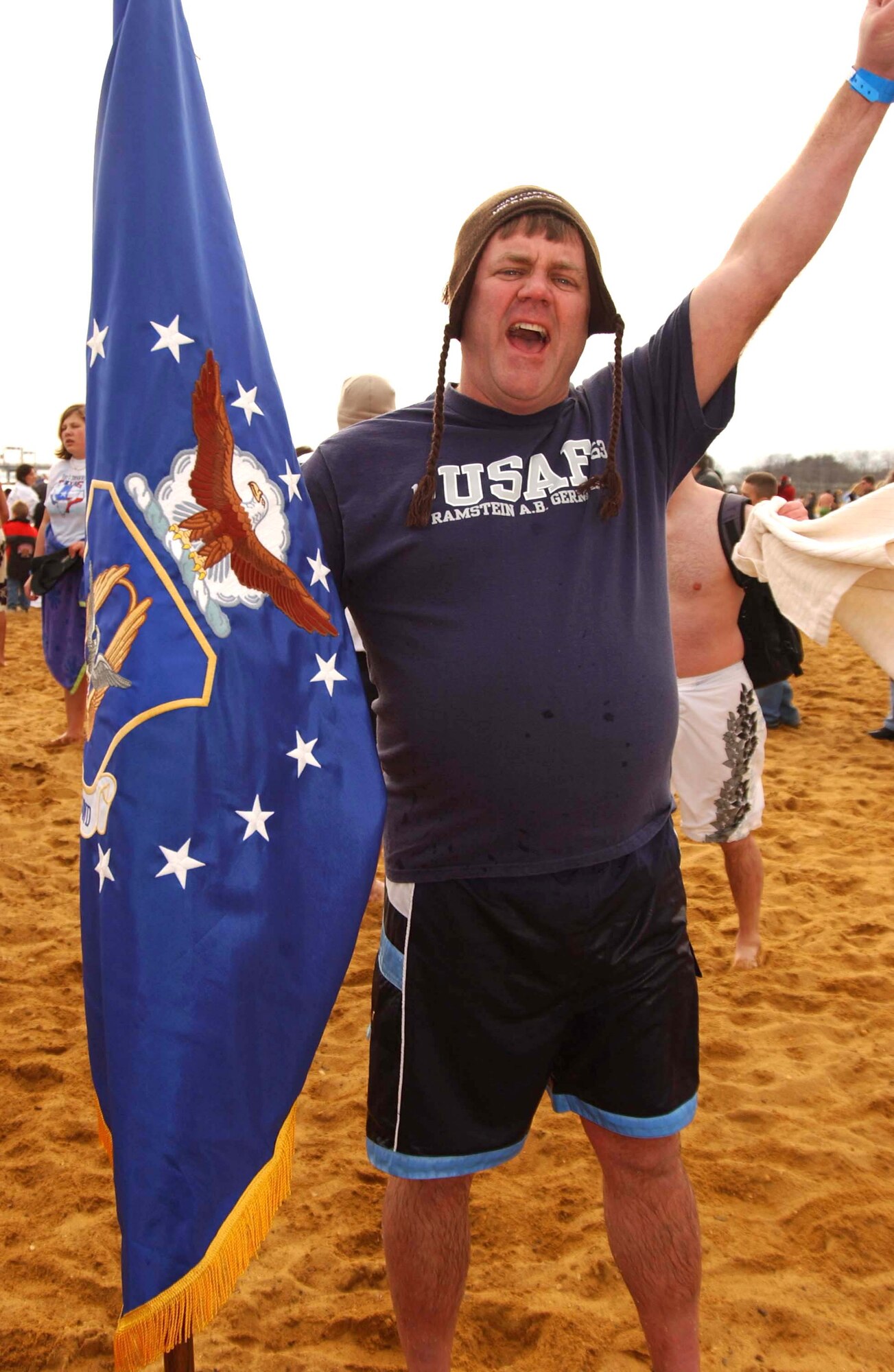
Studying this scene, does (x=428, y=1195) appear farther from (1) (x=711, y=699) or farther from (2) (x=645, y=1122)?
(1) (x=711, y=699)

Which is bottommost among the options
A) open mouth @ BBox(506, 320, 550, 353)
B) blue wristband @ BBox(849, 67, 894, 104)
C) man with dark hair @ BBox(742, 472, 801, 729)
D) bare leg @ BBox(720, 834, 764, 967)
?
man with dark hair @ BBox(742, 472, 801, 729)

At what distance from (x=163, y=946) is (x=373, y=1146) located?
685mm

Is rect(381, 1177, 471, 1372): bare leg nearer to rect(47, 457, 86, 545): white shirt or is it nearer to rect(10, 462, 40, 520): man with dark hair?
rect(47, 457, 86, 545): white shirt

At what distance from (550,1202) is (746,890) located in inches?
69.8

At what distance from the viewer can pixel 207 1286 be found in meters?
1.46

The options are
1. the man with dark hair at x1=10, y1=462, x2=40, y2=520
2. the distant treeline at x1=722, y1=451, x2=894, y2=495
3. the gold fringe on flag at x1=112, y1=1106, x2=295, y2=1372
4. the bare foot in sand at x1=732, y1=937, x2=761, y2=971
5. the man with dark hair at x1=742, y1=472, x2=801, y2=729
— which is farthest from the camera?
the distant treeline at x1=722, y1=451, x2=894, y2=495

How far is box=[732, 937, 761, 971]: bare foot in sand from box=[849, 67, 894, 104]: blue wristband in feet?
10.7

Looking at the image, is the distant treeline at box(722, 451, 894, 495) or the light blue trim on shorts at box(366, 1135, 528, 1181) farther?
the distant treeline at box(722, 451, 894, 495)

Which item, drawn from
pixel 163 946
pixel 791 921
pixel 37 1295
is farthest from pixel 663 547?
pixel 791 921

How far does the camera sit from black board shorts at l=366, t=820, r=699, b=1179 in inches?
71.2

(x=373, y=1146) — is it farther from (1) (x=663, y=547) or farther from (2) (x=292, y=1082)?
(1) (x=663, y=547)

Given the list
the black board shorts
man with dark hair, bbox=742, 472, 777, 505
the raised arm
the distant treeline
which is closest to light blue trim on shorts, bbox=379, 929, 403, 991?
the black board shorts

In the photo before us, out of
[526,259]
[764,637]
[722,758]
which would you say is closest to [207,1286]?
[526,259]

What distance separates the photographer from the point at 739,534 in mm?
3885
